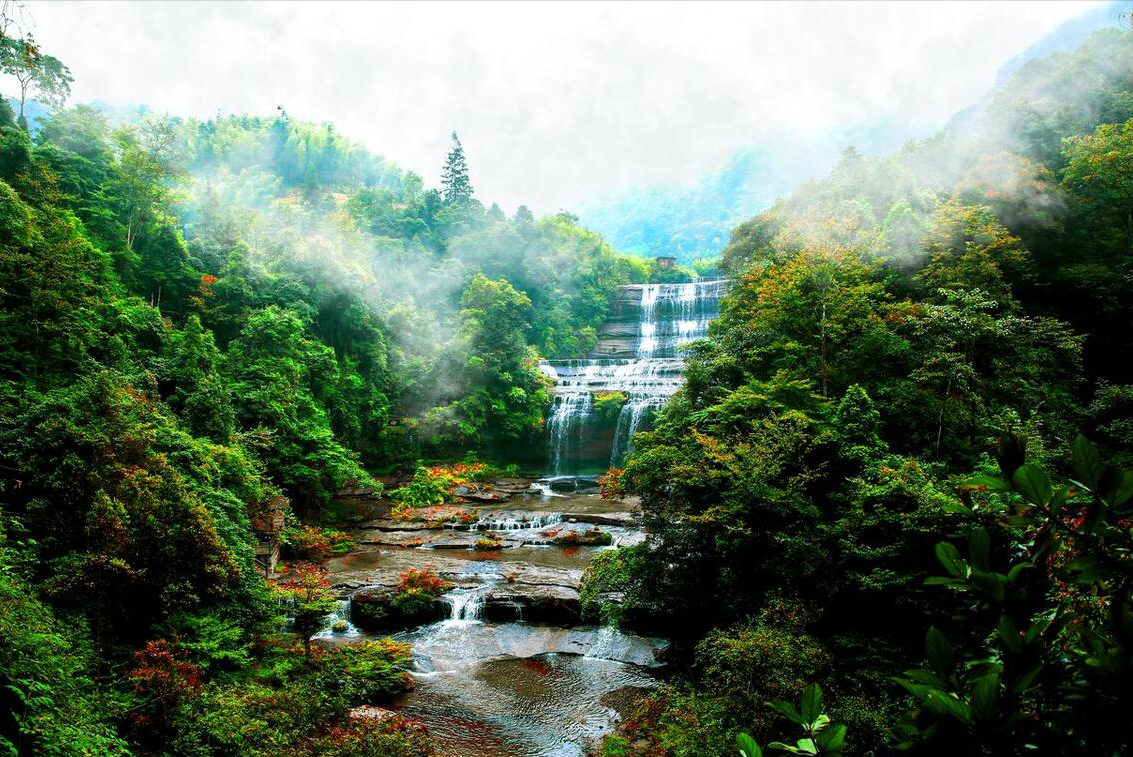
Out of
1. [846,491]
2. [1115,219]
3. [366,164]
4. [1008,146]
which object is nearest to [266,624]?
[846,491]

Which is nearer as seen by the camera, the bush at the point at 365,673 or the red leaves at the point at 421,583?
the bush at the point at 365,673

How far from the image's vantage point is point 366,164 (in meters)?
63.8

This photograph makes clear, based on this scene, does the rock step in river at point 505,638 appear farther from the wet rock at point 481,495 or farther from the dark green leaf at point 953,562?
the dark green leaf at point 953,562

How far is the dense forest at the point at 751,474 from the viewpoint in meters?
1.25

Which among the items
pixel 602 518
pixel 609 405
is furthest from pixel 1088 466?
pixel 609 405

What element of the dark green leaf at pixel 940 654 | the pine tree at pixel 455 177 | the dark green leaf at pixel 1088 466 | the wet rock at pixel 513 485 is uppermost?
the pine tree at pixel 455 177

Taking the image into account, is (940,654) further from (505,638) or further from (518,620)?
(518,620)

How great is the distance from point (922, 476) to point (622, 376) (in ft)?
77.1

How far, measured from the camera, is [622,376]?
1217 inches

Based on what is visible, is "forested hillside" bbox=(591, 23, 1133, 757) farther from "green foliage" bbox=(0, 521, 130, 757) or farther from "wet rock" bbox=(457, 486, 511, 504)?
"wet rock" bbox=(457, 486, 511, 504)

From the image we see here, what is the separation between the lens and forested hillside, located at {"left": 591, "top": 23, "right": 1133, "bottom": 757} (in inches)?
44.9

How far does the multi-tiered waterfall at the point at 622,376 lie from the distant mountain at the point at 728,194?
45151 millimetres

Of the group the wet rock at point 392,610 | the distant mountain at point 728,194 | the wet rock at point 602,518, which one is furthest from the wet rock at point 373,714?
the distant mountain at point 728,194

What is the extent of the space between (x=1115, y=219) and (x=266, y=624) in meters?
21.3
